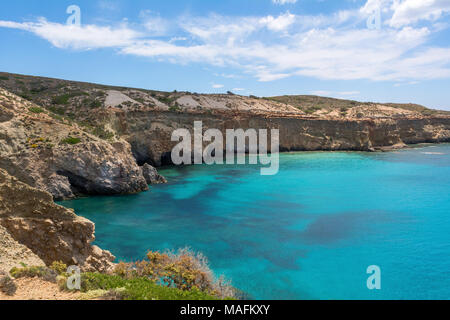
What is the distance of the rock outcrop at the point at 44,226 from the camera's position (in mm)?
13359

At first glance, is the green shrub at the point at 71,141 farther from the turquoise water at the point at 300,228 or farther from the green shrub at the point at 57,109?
the green shrub at the point at 57,109

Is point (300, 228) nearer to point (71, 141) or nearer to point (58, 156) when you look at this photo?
point (58, 156)

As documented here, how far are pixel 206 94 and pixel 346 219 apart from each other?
57032 millimetres

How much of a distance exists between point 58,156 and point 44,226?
19246mm

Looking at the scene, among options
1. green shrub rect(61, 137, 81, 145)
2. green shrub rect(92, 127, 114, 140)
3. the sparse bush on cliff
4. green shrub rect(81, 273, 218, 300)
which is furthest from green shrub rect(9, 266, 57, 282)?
green shrub rect(92, 127, 114, 140)

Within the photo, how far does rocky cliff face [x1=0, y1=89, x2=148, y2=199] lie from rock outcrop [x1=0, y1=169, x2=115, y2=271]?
1694cm

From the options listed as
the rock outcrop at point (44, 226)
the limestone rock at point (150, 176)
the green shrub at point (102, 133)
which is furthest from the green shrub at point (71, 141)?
the rock outcrop at point (44, 226)

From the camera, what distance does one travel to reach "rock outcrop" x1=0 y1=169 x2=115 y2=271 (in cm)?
1336

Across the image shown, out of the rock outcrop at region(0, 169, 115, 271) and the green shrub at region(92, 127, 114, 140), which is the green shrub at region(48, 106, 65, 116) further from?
the rock outcrop at region(0, 169, 115, 271)

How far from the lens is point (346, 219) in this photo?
2570 cm

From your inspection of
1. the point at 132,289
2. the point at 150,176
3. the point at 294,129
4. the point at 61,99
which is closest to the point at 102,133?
the point at 150,176

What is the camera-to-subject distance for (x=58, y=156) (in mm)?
31031

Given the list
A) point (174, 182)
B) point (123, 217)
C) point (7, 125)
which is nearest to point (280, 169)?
point (174, 182)

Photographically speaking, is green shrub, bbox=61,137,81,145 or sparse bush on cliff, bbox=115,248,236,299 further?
green shrub, bbox=61,137,81,145
